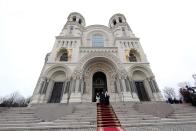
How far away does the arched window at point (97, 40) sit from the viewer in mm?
19969

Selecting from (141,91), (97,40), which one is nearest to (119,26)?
(97,40)

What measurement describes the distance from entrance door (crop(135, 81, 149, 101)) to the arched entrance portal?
14.4ft

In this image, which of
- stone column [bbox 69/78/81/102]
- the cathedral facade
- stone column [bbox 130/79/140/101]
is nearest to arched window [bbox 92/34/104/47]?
the cathedral facade

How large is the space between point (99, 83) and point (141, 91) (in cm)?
575

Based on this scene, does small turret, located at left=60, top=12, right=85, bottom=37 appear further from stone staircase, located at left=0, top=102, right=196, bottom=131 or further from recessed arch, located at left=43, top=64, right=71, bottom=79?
stone staircase, located at left=0, top=102, right=196, bottom=131

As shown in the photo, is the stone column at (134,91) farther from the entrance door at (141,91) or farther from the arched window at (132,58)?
the arched window at (132,58)

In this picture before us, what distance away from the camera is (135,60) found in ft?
56.5

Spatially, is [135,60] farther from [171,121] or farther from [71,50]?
[171,121]

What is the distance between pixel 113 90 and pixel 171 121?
8.27 metres

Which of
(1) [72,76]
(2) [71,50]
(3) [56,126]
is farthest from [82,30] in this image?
(3) [56,126]

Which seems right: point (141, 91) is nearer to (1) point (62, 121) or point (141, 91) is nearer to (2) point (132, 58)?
(2) point (132, 58)

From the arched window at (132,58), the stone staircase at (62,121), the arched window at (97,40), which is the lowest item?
the stone staircase at (62,121)

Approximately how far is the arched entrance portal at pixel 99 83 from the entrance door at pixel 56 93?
4.34 m

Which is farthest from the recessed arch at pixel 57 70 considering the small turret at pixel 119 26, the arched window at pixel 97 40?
the small turret at pixel 119 26
